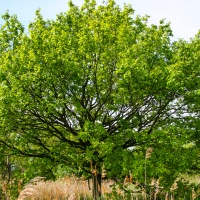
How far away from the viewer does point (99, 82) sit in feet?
63.9

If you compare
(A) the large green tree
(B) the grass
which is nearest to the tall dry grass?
(B) the grass

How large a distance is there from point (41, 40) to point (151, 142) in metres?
7.96

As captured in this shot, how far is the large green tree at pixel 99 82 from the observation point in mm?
17359

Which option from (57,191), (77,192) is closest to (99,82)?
(77,192)

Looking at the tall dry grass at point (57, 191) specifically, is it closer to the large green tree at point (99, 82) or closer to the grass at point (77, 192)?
the grass at point (77, 192)

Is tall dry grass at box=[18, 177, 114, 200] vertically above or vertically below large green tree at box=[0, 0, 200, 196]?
below

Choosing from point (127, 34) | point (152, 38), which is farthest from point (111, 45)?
point (152, 38)

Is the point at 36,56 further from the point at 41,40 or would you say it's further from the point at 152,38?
the point at 152,38

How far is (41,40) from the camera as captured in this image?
18.1 meters

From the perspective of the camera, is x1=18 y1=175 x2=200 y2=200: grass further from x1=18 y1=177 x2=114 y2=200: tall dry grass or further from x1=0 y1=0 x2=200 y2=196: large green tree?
x1=0 y1=0 x2=200 y2=196: large green tree

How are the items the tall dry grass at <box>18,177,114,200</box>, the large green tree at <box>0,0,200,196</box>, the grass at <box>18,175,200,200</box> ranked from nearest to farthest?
the tall dry grass at <box>18,177,114,200</box>
the grass at <box>18,175,200,200</box>
the large green tree at <box>0,0,200,196</box>

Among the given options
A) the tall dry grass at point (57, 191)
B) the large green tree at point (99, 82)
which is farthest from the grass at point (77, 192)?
the large green tree at point (99, 82)

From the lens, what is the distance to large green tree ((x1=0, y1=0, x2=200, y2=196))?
17.4 meters

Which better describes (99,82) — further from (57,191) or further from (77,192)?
(57,191)
